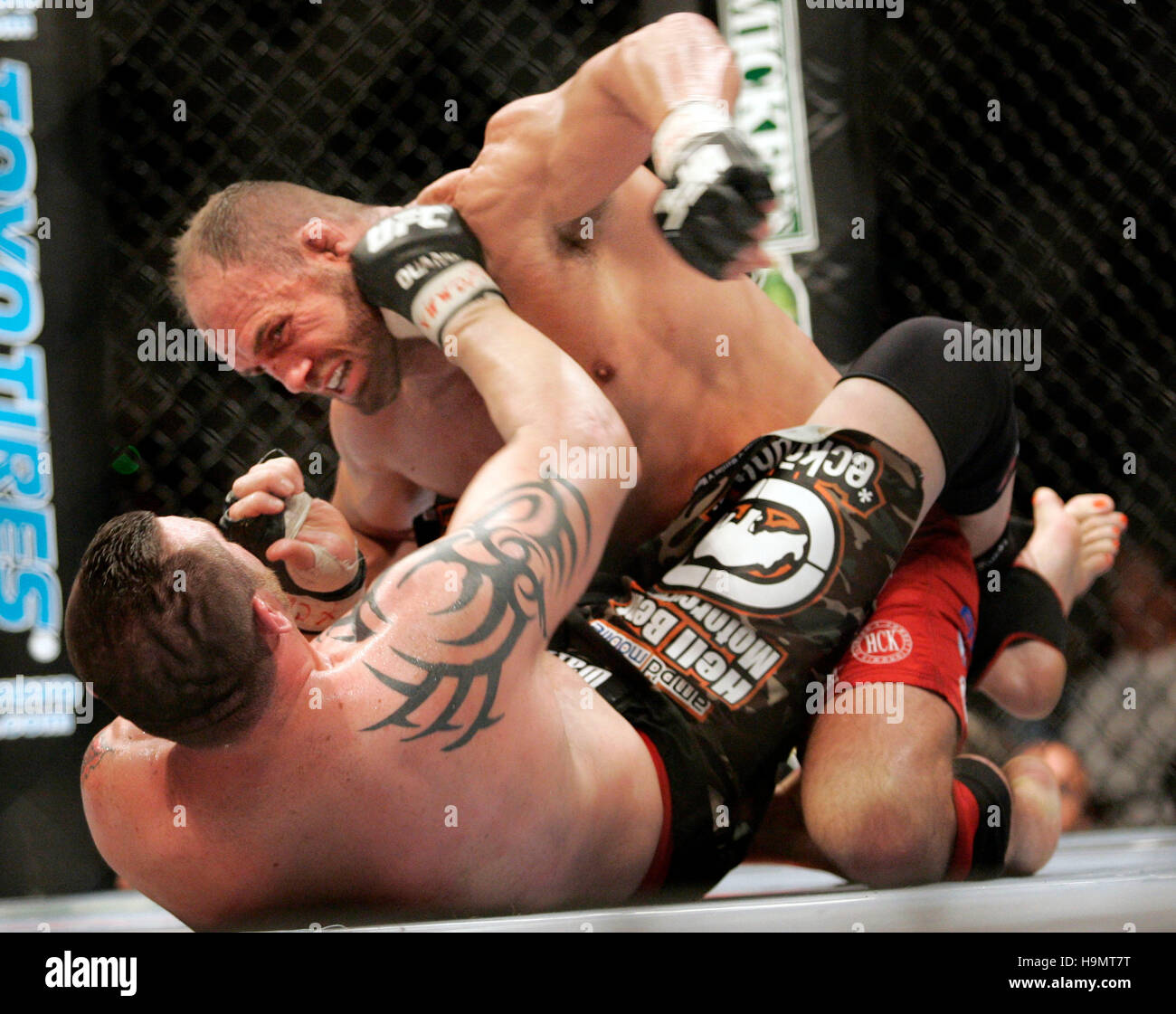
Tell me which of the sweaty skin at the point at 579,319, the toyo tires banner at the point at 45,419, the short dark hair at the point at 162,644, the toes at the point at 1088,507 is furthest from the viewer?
the toyo tires banner at the point at 45,419

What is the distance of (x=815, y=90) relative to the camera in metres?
2.09

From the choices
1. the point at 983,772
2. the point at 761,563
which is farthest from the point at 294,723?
the point at 983,772

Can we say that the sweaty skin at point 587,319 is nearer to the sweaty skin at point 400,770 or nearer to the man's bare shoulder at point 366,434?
the man's bare shoulder at point 366,434

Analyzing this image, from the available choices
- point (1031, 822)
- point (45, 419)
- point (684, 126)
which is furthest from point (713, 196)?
point (45, 419)

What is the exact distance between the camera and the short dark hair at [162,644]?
2.53 ft

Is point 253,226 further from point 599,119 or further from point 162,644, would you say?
point 162,644

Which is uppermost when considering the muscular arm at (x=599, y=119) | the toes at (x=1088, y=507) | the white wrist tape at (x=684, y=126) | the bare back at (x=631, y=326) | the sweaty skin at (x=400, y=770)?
the muscular arm at (x=599, y=119)

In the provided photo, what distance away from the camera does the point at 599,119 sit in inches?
46.5

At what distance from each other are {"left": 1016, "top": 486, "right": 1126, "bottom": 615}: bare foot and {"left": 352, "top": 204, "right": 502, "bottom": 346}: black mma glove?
2.99 feet

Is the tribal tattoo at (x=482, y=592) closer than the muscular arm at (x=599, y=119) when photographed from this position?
Yes

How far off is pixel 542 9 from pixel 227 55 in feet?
1.95

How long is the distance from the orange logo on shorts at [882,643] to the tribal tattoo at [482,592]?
385 millimetres

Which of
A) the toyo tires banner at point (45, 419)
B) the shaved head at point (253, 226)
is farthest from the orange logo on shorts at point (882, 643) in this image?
the toyo tires banner at point (45, 419)

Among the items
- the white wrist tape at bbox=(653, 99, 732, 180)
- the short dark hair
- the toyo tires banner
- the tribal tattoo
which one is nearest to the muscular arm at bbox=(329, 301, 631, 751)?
the tribal tattoo
